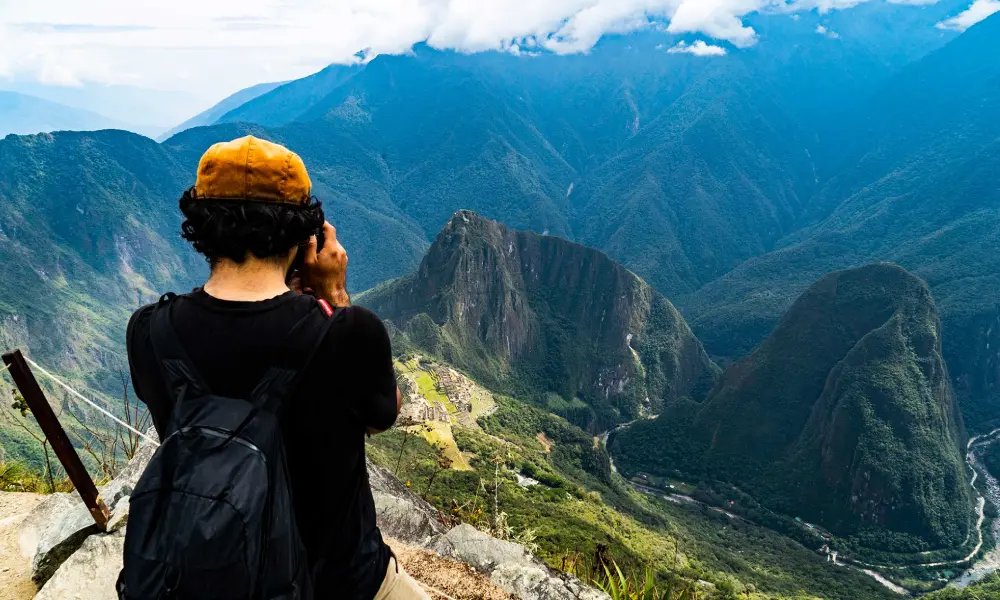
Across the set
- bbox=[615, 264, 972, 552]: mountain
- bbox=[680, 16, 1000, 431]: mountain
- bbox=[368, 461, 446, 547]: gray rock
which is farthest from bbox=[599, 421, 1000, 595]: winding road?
bbox=[368, 461, 446, 547]: gray rock

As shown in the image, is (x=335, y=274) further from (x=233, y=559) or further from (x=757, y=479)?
(x=757, y=479)

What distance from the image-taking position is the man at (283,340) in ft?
5.71

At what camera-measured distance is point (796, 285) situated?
123312 mm

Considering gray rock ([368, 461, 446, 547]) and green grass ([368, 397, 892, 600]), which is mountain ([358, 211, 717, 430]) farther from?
gray rock ([368, 461, 446, 547])

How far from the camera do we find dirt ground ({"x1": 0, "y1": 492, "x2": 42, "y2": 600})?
438 centimetres

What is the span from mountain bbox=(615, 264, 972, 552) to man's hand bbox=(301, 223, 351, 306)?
63.5m

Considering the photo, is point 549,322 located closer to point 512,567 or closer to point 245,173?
point 512,567

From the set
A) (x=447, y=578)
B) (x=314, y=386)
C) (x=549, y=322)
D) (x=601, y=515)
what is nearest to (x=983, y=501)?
(x=601, y=515)

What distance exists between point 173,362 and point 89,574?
3470 millimetres

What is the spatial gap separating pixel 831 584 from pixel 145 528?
176 ft

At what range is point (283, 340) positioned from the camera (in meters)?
1.73

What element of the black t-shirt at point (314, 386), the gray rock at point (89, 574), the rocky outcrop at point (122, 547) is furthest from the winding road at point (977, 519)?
the black t-shirt at point (314, 386)

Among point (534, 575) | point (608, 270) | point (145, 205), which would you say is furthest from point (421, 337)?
point (145, 205)

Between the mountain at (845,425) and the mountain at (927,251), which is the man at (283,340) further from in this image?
the mountain at (927,251)
